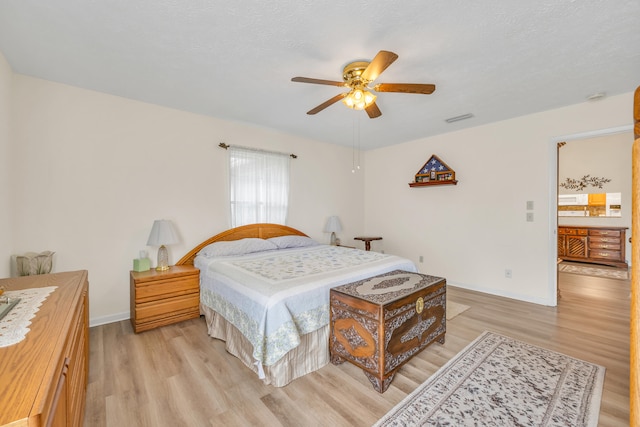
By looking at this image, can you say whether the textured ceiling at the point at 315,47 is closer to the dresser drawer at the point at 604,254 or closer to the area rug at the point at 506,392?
the area rug at the point at 506,392

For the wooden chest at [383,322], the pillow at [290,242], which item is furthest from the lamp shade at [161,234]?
the wooden chest at [383,322]

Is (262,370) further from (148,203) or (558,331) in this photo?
(558,331)

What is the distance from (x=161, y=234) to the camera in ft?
10.3

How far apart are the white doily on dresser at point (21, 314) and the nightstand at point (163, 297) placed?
1120 millimetres

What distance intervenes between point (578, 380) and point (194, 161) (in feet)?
13.9

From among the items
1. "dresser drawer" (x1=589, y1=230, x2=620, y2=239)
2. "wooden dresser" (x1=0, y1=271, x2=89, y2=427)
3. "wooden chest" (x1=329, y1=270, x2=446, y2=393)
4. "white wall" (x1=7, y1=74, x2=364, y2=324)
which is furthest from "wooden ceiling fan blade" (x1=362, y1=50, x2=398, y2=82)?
"dresser drawer" (x1=589, y1=230, x2=620, y2=239)

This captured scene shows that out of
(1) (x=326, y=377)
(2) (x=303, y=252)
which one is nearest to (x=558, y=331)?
(1) (x=326, y=377)

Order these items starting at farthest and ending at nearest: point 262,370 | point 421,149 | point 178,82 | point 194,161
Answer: point 421,149, point 194,161, point 178,82, point 262,370

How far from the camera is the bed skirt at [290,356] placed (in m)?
2.07

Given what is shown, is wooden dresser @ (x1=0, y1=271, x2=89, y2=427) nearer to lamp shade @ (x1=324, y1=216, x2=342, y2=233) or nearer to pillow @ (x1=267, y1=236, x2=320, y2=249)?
pillow @ (x1=267, y1=236, x2=320, y2=249)

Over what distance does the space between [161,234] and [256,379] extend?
190 centimetres

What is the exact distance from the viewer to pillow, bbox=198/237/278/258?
346 cm

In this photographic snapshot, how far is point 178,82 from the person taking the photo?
2.78 metres

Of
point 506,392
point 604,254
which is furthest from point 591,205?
point 506,392
